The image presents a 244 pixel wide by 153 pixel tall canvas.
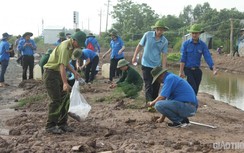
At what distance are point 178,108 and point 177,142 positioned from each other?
837 millimetres

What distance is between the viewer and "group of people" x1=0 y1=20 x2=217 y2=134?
5789 millimetres

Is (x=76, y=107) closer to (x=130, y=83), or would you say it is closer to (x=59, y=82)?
(x=59, y=82)

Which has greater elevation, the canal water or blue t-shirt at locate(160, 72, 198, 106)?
blue t-shirt at locate(160, 72, 198, 106)

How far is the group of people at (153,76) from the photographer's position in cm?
579

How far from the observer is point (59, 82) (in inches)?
233

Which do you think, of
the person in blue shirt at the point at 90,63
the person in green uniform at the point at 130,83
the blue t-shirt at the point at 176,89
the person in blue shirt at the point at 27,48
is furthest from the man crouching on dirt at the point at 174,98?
the person in blue shirt at the point at 27,48

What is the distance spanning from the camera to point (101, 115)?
737cm

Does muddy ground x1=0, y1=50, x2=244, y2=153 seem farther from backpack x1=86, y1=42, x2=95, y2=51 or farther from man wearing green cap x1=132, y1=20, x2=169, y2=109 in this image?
backpack x1=86, y1=42, x2=95, y2=51

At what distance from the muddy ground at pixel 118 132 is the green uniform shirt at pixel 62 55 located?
1.04m

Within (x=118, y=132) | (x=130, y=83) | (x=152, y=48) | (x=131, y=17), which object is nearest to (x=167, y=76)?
(x=118, y=132)

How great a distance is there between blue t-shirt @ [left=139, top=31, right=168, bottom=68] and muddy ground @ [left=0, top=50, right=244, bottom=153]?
38.5 inches

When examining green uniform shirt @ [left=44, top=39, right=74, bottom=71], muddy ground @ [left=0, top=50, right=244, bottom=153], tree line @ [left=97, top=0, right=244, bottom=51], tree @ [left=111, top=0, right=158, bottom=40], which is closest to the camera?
muddy ground @ [left=0, top=50, right=244, bottom=153]

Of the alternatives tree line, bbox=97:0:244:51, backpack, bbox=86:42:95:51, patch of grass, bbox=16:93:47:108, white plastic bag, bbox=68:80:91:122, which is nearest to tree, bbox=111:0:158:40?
tree line, bbox=97:0:244:51

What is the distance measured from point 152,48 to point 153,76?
149cm
